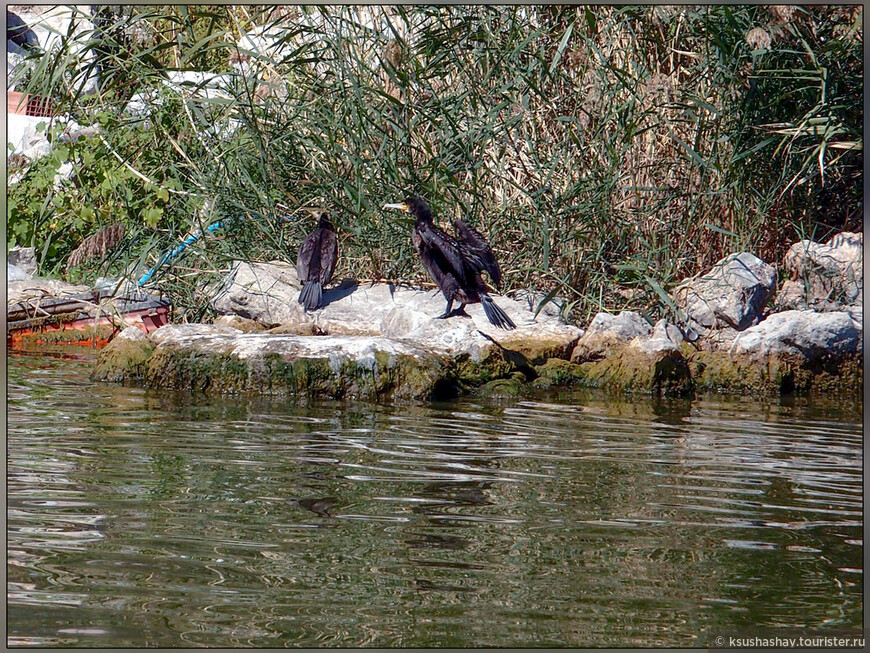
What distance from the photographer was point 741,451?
15.1 feet

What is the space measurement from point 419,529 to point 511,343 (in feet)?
12.6

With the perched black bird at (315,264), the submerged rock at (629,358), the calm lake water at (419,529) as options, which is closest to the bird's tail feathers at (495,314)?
the submerged rock at (629,358)

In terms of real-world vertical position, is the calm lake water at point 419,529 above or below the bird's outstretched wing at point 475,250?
below

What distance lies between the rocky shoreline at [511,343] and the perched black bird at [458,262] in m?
0.16

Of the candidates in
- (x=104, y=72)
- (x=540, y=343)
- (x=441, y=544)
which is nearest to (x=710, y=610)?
(x=441, y=544)

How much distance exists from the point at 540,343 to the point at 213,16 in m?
2.86

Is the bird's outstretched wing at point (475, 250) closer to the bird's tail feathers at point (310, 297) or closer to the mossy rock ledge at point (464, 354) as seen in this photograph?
the mossy rock ledge at point (464, 354)

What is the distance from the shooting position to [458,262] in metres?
6.68

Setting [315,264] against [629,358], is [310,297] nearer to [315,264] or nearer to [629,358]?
[315,264]

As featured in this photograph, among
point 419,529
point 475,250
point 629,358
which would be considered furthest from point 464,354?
point 419,529

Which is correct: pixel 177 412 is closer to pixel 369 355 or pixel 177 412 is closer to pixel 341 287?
pixel 369 355

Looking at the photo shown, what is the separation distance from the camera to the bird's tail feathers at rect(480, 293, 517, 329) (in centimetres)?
667

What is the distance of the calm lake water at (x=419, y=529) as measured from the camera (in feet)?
7.46

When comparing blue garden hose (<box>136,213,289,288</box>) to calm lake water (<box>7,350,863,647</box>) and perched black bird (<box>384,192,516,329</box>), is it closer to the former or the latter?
perched black bird (<box>384,192,516,329</box>)
